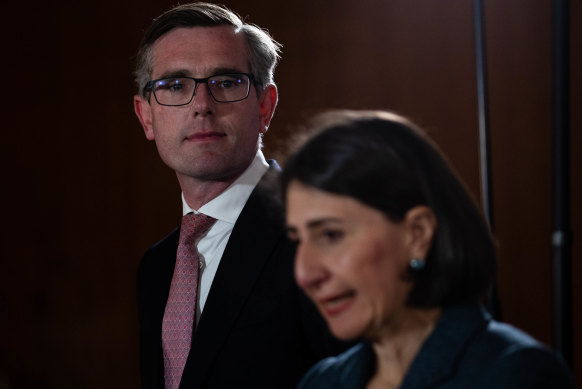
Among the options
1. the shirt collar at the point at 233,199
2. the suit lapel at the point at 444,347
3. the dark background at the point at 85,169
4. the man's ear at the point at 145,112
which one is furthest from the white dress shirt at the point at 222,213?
the dark background at the point at 85,169

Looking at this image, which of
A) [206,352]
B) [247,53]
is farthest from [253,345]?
[247,53]

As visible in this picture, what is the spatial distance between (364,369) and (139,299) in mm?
820

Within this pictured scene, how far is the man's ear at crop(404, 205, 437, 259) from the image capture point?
41.3 inches

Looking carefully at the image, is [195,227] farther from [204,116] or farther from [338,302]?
[338,302]

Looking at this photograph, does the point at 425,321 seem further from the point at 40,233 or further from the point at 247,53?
the point at 40,233

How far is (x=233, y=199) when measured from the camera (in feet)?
5.46

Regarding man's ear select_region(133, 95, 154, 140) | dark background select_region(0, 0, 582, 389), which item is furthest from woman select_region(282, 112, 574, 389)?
dark background select_region(0, 0, 582, 389)

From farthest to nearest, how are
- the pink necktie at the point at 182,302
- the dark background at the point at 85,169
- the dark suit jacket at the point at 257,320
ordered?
1. the dark background at the point at 85,169
2. the pink necktie at the point at 182,302
3. the dark suit jacket at the point at 257,320

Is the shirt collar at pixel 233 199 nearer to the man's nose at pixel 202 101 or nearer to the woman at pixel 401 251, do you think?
the man's nose at pixel 202 101

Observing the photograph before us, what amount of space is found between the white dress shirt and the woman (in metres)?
0.57

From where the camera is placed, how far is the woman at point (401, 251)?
1.04m

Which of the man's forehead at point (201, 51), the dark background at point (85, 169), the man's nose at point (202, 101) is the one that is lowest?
the dark background at point (85, 169)

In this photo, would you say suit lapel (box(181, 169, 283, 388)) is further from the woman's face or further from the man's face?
the woman's face

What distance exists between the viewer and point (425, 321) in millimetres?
1104
